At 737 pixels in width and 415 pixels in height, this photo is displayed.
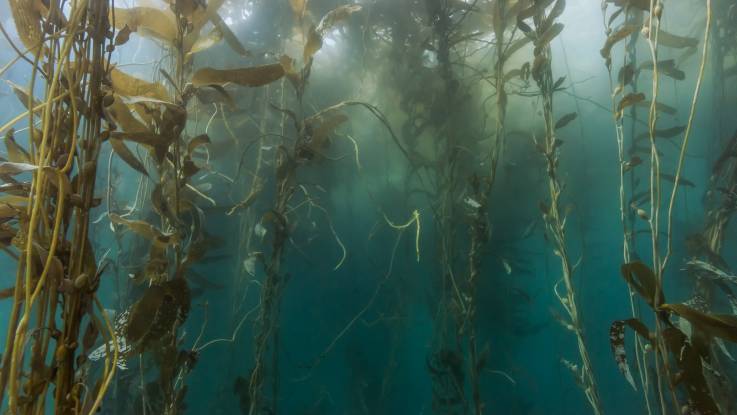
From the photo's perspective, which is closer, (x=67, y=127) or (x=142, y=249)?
(x=67, y=127)

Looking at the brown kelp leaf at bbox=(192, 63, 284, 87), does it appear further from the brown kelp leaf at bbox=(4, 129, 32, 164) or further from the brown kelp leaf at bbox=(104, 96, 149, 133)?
the brown kelp leaf at bbox=(4, 129, 32, 164)

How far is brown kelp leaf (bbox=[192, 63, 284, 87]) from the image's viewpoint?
4.33 feet

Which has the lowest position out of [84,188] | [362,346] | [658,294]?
[362,346]

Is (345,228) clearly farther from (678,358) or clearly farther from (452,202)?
(678,358)

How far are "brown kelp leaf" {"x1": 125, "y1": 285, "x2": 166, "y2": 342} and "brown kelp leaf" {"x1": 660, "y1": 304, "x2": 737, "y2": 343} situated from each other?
1.42 m

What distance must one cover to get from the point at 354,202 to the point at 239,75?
10.5 feet

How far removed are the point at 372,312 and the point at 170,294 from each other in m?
3.55

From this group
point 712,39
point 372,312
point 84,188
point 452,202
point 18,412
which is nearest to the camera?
point 18,412

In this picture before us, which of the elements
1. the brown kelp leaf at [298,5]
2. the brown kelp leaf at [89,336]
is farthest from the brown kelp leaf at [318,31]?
the brown kelp leaf at [89,336]

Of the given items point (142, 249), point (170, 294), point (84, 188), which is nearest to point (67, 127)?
point (84, 188)

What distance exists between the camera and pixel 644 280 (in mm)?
1020

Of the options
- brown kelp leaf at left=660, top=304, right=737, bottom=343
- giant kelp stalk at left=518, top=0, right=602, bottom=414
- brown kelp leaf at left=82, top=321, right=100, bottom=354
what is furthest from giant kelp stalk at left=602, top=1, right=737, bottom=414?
brown kelp leaf at left=82, top=321, right=100, bottom=354

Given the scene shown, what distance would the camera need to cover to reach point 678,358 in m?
0.98

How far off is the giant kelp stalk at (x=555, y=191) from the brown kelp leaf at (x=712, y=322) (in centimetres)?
82
